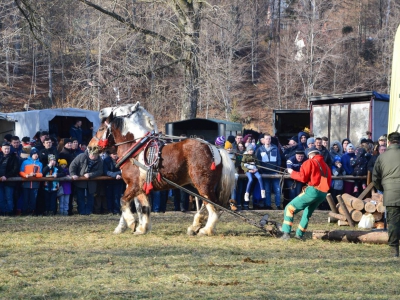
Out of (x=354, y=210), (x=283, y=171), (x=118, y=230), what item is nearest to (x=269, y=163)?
(x=283, y=171)

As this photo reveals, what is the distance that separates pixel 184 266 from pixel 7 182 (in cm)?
807

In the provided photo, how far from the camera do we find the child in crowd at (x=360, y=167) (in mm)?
16984

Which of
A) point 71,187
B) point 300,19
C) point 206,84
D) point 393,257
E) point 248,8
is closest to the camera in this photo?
point 393,257

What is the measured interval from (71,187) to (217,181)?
211 inches

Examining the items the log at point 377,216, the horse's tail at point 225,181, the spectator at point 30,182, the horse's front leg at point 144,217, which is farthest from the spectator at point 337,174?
the spectator at point 30,182

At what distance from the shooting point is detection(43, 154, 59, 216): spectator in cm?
1572

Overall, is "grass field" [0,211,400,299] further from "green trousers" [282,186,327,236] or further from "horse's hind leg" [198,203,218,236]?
"green trousers" [282,186,327,236]

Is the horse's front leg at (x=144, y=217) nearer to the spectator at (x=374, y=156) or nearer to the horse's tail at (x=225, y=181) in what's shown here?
the horse's tail at (x=225, y=181)

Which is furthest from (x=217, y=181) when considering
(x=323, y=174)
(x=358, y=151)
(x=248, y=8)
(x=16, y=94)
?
(x=248, y=8)

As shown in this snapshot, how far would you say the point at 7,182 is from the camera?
15438 millimetres

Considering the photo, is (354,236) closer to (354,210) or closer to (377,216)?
(354,210)

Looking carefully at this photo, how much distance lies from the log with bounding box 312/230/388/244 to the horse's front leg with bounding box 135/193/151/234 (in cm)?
300

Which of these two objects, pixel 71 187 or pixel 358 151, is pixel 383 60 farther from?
pixel 71 187

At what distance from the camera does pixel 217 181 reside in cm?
1185
